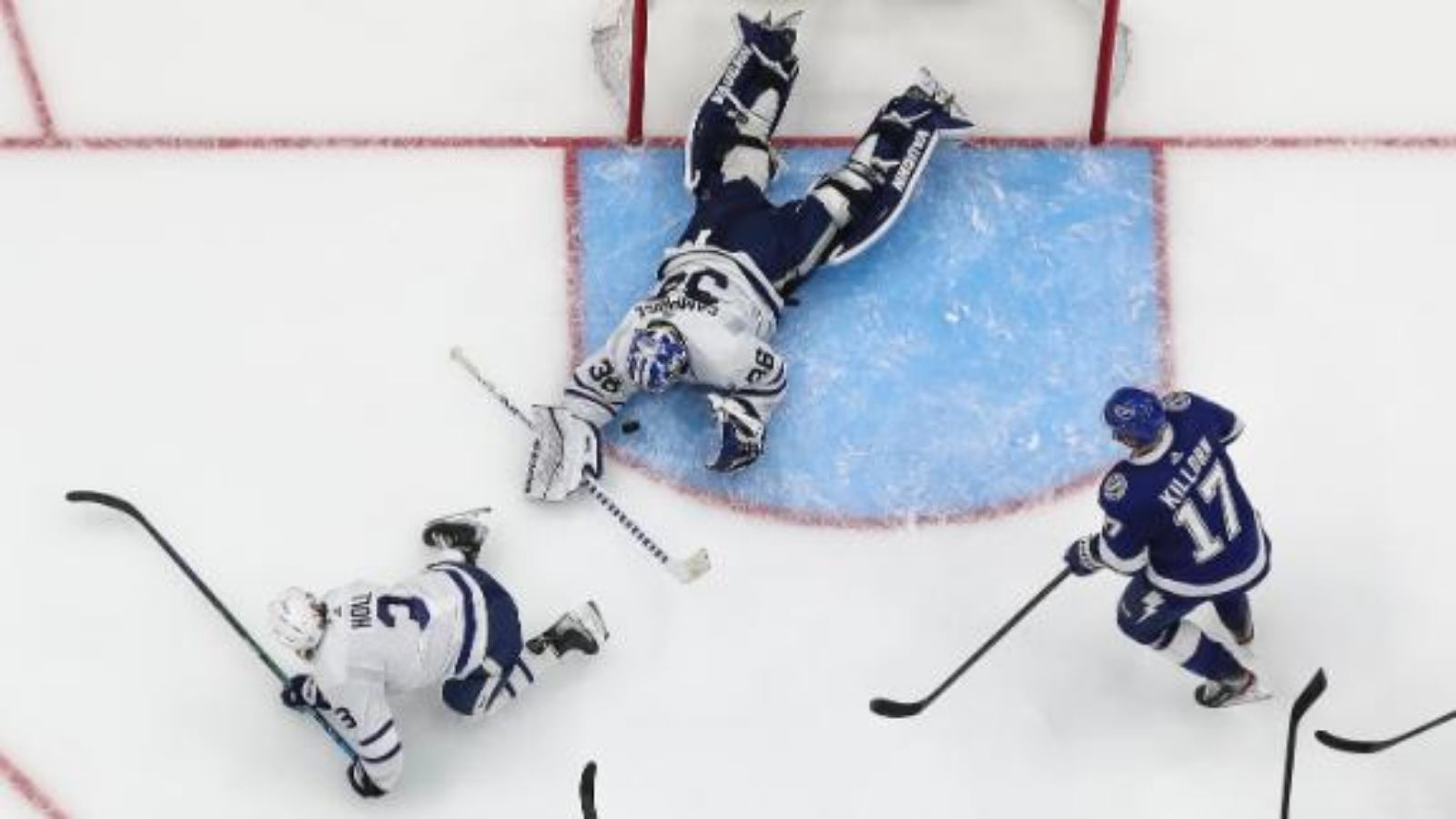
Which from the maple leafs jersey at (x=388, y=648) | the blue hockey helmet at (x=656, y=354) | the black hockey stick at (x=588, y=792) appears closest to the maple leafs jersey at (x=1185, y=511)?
the blue hockey helmet at (x=656, y=354)

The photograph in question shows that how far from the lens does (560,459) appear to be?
6.37m

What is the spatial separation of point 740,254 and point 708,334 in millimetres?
273

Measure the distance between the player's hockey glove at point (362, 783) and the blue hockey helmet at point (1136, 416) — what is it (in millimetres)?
1971

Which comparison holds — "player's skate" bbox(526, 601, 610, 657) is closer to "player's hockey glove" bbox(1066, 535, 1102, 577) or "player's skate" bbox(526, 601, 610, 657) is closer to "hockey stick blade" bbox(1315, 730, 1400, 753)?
"player's hockey glove" bbox(1066, 535, 1102, 577)

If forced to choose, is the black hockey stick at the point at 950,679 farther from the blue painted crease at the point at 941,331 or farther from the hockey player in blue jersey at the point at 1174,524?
the blue painted crease at the point at 941,331

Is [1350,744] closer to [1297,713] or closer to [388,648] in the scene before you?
[1297,713]

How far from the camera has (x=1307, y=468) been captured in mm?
6477

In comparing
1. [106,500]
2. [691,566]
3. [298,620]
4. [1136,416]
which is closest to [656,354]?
[691,566]

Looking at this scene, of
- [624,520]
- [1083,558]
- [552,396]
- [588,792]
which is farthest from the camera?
[552,396]

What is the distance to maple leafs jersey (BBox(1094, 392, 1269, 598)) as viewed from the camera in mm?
5582

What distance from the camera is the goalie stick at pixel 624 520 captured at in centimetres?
625

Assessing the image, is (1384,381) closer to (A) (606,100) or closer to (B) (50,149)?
(A) (606,100)

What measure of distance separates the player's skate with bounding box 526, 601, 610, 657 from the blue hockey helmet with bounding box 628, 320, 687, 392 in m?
0.60

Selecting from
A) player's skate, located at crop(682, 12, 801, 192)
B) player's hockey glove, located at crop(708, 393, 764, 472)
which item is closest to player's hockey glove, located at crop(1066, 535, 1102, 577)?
player's hockey glove, located at crop(708, 393, 764, 472)
